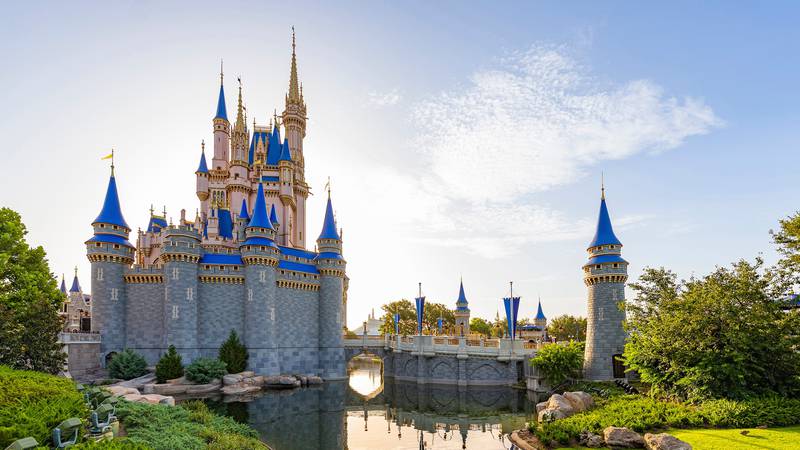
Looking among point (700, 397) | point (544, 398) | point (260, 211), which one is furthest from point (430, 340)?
point (700, 397)

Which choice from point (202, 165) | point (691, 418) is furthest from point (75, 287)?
point (691, 418)

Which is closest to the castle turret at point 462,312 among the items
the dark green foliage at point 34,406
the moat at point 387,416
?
the moat at point 387,416

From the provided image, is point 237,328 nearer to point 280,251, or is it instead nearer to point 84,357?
point 280,251

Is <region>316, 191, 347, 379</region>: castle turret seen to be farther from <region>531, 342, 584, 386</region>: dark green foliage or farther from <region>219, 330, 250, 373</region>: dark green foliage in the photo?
<region>531, 342, 584, 386</region>: dark green foliage

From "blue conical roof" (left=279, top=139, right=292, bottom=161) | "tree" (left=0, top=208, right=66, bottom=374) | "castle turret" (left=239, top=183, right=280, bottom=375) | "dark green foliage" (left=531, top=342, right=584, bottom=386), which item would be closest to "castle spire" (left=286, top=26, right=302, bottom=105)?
"blue conical roof" (left=279, top=139, right=292, bottom=161)

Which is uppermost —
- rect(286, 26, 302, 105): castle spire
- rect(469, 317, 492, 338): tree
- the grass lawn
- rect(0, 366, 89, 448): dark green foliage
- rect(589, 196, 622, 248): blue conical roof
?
rect(286, 26, 302, 105): castle spire

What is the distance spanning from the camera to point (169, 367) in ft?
119

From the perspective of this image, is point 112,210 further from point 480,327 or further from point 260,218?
point 480,327

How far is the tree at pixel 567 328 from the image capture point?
75000 mm

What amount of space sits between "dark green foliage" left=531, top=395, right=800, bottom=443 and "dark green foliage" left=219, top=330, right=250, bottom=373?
2693 centimetres

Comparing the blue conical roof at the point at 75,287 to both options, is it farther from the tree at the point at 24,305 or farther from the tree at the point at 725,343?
the tree at the point at 725,343

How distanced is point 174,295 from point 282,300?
9022 millimetres

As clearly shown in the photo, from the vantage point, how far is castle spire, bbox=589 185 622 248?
3334cm

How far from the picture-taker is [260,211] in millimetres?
44219
